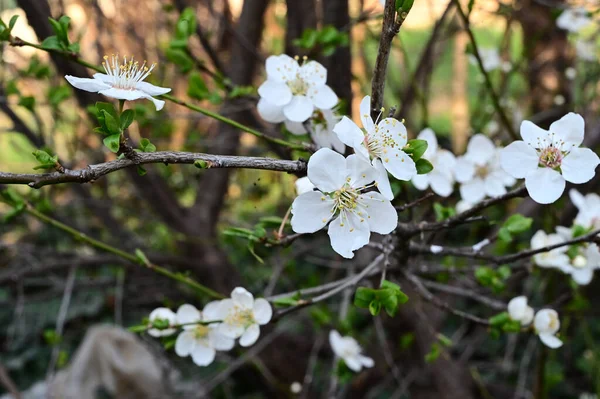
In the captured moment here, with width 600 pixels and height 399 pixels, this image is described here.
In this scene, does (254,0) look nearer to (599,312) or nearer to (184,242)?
(184,242)

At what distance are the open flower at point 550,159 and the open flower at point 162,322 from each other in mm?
636

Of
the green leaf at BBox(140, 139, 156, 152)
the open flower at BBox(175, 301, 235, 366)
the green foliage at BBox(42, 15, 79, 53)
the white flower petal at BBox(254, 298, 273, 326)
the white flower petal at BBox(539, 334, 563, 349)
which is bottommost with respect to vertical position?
the open flower at BBox(175, 301, 235, 366)

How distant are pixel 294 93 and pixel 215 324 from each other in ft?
1.47

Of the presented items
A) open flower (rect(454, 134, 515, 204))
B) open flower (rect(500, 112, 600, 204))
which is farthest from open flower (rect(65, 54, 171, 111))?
open flower (rect(454, 134, 515, 204))

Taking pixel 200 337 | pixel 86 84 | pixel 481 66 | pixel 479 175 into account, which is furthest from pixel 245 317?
pixel 481 66

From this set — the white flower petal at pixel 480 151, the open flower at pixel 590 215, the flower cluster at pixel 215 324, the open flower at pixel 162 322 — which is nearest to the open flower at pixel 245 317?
the flower cluster at pixel 215 324

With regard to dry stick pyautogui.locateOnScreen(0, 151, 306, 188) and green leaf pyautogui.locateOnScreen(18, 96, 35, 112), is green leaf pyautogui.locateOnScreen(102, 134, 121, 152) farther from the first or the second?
green leaf pyautogui.locateOnScreen(18, 96, 35, 112)

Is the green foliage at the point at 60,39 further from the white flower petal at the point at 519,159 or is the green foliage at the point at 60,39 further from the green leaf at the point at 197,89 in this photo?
the white flower petal at the point at 519,159

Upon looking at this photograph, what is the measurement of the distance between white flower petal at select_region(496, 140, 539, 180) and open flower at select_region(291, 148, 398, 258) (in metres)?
0.20

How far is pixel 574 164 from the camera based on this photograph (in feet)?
2.80

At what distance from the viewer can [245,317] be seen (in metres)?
1.00

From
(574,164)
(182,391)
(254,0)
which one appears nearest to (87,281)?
(182,391)

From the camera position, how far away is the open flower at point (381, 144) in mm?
716

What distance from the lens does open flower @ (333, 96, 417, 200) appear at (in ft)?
2.35
